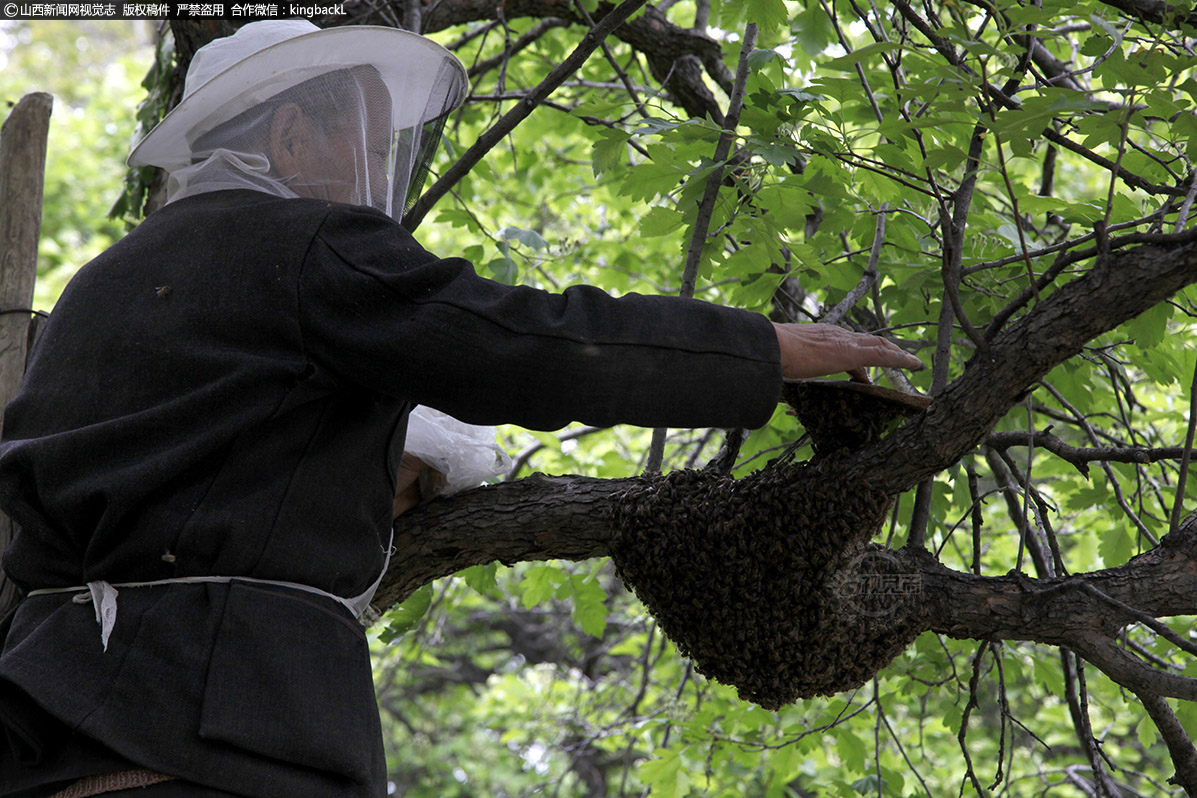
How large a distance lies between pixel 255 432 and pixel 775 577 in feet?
3.08

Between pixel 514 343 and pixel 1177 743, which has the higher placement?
pixel 1177 743

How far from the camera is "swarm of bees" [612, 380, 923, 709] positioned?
67.0 inches

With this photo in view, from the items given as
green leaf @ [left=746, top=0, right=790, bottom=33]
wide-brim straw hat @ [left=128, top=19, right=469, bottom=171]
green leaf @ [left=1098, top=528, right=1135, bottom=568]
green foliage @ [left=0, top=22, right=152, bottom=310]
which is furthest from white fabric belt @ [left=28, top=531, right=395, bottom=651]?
green foliage @ [left=0, top=22, right=152, bottom=310]

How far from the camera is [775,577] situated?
174 cm

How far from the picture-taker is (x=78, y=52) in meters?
17.4

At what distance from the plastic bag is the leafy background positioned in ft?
2.58

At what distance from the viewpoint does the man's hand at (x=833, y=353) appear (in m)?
1.59

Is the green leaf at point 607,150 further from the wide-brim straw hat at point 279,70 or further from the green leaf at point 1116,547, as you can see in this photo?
the green leaf at point 1116,547

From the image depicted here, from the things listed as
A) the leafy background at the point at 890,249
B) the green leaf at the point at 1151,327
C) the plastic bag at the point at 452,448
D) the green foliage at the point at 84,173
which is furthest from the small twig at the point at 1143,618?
the green foliage at the point at 84,173

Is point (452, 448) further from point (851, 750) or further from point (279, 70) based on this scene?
point (851, 750)

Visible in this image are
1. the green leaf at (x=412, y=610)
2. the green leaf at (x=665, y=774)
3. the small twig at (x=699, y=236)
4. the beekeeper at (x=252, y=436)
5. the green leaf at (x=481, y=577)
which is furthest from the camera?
the green leaf at (x=665, y=774)

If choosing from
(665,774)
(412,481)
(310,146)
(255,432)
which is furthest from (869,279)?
(665,774)

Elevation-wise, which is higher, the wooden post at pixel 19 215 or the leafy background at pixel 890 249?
the leafy background at pixel 890 249

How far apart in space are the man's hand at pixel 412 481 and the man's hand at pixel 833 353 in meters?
0.92
